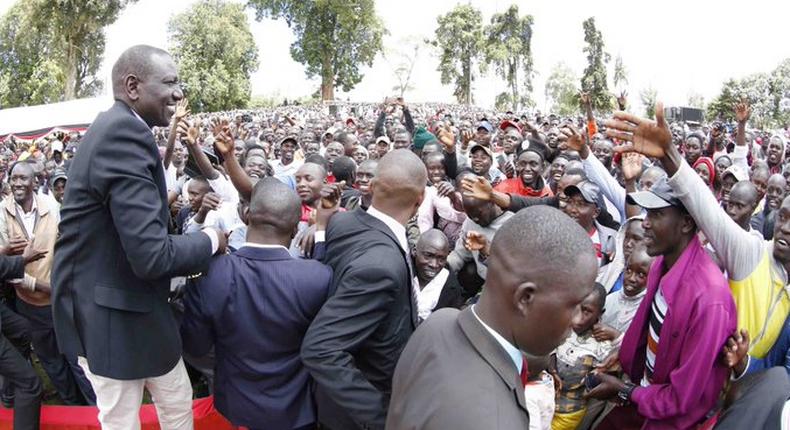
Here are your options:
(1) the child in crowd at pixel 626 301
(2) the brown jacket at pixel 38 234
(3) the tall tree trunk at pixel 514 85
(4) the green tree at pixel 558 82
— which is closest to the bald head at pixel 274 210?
(1) the child in crowd at pixel 626 301

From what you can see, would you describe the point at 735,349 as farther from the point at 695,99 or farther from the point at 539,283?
the point at 695,99

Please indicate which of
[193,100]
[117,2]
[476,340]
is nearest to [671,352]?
[476,340]

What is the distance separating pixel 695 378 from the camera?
2.02 meters

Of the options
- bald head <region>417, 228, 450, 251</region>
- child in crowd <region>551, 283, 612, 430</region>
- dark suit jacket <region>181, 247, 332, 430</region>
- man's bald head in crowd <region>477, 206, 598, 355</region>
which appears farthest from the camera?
bald head <region>417, 228, 450, 251</region>

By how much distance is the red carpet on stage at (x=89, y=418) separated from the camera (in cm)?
337

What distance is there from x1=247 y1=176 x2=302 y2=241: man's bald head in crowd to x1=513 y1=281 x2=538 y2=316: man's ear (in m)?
1.34

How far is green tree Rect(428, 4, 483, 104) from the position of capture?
176 feet

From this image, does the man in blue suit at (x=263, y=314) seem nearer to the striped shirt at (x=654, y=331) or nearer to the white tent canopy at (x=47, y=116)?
the striped shirt at (x=654, y=331)

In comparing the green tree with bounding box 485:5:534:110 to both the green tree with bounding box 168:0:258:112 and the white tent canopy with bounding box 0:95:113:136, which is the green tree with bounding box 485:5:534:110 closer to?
the green tree with bounding box 168:0:258:112

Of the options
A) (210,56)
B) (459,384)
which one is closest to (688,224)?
(459,384)

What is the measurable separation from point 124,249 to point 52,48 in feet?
143

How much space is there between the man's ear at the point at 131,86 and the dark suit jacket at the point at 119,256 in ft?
0.19

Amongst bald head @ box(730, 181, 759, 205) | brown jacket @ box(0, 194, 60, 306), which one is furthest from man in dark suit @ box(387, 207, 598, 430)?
brown jacket @ box(0, 194, 60, 306)

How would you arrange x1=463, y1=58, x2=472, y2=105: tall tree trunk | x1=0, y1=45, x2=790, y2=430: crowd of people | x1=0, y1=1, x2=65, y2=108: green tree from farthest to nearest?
x1=463, y1=58, x2=472, y2=105: tall tree trunk → x1=0, y1=1, x2=65, y2=108: green tree → x1=0, y1=45, x2=790, y2=430: crowd of people
